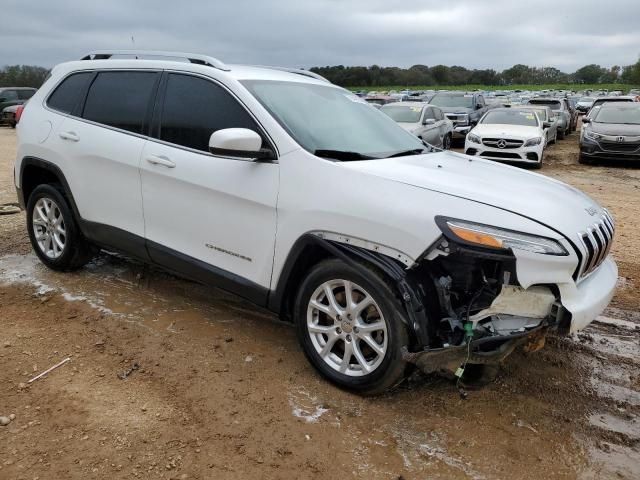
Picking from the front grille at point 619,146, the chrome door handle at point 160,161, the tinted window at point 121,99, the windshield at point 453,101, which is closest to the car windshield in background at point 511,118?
the front grille at point 619,146

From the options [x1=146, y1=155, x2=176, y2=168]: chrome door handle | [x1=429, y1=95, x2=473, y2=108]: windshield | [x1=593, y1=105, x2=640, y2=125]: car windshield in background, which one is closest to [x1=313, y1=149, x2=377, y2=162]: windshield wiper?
[x1=146, y1=155, x2=176, y2=168]: chrome door handle

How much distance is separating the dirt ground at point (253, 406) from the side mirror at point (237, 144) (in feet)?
4.40

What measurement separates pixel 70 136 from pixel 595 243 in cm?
396

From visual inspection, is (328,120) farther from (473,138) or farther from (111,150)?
(473,138)

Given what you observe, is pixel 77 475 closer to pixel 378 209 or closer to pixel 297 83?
pixel 378 209

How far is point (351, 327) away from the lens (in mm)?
3123

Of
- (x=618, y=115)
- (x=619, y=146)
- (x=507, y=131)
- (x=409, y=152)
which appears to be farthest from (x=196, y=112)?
(x=618, y=115)

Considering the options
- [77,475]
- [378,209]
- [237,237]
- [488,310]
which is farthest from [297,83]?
[77,475]

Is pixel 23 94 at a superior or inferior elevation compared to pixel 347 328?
superior

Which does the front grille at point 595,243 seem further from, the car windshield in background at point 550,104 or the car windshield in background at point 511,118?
the car windshield in background at point 550,104

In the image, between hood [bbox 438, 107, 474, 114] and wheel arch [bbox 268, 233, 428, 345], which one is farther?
hood [bbox 438, 107, 474, 114]

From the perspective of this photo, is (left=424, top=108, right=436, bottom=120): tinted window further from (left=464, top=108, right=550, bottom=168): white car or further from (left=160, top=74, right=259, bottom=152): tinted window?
(left=160, top=74, right=259, bottom=152): tinted window

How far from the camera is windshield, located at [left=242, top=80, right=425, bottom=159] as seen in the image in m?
3.50

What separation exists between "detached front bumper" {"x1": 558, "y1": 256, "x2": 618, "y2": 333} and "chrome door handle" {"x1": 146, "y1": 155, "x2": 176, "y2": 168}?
2584 millimetres
